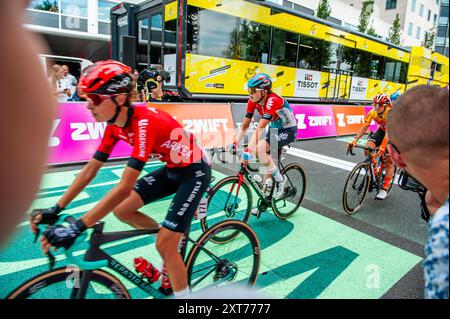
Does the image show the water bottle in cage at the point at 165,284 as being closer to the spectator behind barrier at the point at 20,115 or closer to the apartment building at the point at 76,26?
the spectator behind barrier at the point at 20,115

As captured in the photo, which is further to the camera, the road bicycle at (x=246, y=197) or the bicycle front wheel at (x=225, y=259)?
the road bicycle at (x=246, y=197)

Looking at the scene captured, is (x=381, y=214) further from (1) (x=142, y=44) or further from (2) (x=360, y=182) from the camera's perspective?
(1) (x=142, y=44)

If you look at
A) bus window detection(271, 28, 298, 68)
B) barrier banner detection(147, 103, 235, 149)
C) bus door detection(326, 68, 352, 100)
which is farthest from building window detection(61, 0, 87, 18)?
barrier banner detection(147, 103, 235, 149)

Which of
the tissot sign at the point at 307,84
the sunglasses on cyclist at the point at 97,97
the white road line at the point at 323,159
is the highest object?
the tissot sign at the point at 307,84

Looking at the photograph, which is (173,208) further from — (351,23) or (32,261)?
(351,23)

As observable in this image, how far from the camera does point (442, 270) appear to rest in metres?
1.05

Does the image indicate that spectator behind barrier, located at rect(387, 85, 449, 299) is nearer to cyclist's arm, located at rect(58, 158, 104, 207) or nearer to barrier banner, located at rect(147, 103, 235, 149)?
cyclist's arm, located at rect(58, 158, 104, 207)

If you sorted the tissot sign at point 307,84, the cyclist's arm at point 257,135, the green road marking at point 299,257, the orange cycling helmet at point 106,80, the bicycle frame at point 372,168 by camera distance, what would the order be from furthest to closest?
the tissot sign at point 307,84 → the bicycle frame at point 372,168 → the cyclist's arm at point 257,135 → the green road marking at point 299,257 → the orange cycling helmet at point 106,80

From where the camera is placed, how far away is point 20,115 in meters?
0.53

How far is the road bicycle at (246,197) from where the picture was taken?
4.19 m

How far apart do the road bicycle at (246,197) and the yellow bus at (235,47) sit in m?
6.03

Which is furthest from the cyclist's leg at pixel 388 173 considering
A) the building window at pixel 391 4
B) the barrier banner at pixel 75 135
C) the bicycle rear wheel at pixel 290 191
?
the building window at pixel 391 4

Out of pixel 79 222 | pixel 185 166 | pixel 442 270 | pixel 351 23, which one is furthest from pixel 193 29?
pixel 351 23

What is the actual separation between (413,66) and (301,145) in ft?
58.3
